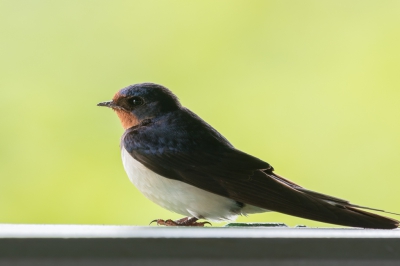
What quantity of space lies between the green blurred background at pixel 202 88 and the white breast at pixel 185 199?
Answer: 27cm

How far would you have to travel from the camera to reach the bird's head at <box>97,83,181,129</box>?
1.26 metres

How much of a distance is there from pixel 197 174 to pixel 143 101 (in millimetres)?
235

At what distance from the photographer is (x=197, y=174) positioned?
3.62 ft

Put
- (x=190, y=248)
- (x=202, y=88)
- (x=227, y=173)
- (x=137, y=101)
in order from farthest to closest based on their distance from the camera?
(x=202, y=88), (x=137, y=101), (x=227, y=173), (x=190, y=248)

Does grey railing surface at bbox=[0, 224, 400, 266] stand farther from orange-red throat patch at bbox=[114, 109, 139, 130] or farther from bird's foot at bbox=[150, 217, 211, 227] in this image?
orange-red throat patch at bbox=[114, 109, 139, 130]

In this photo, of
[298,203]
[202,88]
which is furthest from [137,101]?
[298,203]

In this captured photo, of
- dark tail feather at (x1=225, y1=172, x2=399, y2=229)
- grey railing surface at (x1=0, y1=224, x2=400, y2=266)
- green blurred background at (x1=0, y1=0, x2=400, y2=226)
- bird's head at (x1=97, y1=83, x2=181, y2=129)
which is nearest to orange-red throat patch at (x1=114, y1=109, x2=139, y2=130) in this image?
bird's head at (x1=97, y1=83, x2=181, y2=129)

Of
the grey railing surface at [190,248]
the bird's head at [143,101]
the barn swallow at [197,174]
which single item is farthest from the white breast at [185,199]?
the grey railing surface at [190,248]

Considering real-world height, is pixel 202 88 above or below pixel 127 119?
above

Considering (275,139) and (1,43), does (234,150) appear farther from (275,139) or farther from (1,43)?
(1,43)

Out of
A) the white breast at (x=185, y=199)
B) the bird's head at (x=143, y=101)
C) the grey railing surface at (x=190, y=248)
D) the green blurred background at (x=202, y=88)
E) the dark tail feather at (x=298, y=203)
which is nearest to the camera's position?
the grey railing surface at (x=190, y=248)

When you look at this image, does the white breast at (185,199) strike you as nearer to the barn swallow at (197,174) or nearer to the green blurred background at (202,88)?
the barn swallow at (197,174)

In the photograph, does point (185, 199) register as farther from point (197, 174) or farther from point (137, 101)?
point (137, 101)

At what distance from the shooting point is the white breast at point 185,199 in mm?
1103
